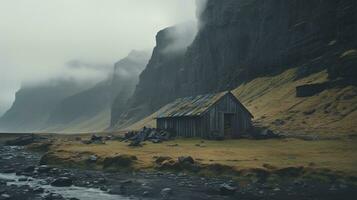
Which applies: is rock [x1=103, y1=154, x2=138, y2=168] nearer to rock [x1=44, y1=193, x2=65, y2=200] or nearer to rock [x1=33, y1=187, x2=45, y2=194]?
rock [x1=33, y1=187, x2=45, y2=194]

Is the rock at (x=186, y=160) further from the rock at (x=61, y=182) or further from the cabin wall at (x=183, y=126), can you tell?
the cabin wall at (x=183, y=126)

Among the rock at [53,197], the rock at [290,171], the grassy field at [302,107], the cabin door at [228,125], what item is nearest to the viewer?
the rock at [53,197]

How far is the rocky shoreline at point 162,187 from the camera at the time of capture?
30625mm

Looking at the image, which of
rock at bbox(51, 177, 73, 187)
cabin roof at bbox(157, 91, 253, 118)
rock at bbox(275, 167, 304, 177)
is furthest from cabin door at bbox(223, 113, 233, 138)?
rock at bbox(51, 177, 73, 187)

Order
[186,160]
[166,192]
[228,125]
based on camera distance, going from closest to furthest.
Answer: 1. [166,192]
2. [186,160]
3. [228,125]

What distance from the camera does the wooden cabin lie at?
244 ft

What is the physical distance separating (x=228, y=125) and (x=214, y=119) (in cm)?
380

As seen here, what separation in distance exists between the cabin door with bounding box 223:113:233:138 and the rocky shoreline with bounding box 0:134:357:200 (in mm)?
35285

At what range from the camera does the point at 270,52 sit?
199875mm

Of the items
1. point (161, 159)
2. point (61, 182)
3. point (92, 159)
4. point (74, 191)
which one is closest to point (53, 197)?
point (74, 191)

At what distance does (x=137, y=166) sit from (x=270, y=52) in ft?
539

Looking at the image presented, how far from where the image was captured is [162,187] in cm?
3409

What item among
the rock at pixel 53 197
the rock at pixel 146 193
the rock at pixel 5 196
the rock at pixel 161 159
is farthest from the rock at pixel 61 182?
the rock at pixel 161 159

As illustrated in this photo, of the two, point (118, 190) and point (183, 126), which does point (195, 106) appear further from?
point (118, 190)
